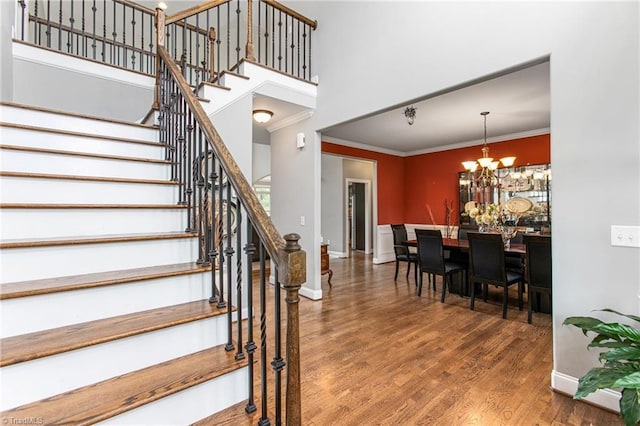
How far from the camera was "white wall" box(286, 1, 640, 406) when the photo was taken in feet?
5.74

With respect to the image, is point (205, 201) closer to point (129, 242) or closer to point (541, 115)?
point (129, 242)

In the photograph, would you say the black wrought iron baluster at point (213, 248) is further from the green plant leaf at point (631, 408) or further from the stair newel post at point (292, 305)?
the green plant leaf at point (631, 408)

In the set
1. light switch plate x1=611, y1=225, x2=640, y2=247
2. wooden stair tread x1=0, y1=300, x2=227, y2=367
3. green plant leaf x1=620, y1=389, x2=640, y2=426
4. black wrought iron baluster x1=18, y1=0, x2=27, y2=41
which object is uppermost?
black wrought iron baluster x1=18, y1=0, x2=27, y2=41

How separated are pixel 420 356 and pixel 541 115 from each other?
4146 millimetres

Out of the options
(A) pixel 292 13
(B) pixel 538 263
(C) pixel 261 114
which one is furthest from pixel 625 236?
(A) pixel 292 13

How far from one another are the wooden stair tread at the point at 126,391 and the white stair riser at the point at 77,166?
152 centimetres

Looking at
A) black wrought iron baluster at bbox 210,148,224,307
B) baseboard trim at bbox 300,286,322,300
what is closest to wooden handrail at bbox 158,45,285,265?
black wrought iron baluster at bbox 210,148,224,307

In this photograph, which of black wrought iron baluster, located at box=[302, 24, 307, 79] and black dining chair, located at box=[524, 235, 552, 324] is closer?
black dining chair, located at box=[524, 235, 552, 324]

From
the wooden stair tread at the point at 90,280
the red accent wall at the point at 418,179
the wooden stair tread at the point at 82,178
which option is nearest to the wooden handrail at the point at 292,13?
the red accent wall at the point at 418,179

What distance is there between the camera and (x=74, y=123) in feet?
7.84

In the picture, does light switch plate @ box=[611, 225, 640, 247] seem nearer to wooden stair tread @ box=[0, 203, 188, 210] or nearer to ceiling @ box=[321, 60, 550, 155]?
ceiling @ box=[321, 60, 550, 155]

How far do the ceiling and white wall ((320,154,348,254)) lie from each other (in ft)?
5.47

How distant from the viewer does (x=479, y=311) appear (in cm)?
357

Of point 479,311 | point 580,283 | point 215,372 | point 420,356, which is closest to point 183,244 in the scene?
point 215,372
